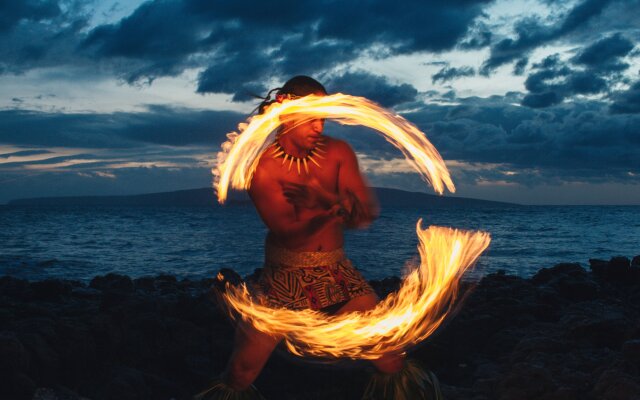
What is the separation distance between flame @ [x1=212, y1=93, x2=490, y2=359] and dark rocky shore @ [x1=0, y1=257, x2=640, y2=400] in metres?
0.34

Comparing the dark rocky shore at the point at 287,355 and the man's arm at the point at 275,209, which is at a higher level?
the man's arm at the point at 275,209

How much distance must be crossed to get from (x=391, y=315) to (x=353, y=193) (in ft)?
2.80

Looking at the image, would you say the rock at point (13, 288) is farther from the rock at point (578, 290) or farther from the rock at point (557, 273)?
the rock at point (557, 273)

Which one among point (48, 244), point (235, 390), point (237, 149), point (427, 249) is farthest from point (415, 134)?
point (48, 244)

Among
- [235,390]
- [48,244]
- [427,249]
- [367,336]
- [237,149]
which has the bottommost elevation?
[48,244]

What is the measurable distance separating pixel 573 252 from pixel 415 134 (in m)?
28.3

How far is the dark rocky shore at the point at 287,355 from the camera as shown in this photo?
18.7ft

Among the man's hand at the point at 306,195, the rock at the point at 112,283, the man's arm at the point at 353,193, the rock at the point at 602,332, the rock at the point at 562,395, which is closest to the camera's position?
the man's hand at the point at 306,195

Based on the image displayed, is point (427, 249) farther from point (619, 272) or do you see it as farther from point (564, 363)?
point (619, 272)

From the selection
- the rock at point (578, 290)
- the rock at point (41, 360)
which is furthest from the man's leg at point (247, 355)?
the rock at point (578, 290)

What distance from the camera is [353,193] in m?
4.11

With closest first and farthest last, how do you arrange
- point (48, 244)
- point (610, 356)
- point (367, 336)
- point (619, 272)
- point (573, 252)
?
point (367, 336) < point (610, 356) < point (619, 272) < point (573, 252) < point (48, 244)

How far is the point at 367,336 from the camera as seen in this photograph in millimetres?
4125

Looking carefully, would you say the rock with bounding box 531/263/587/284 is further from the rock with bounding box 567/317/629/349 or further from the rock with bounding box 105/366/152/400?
the rock with bounding box 105/366/152/400
